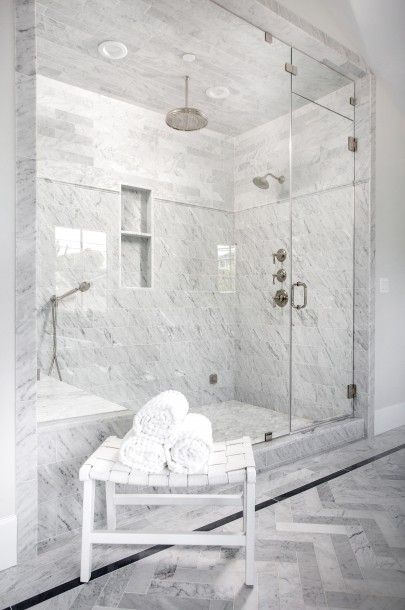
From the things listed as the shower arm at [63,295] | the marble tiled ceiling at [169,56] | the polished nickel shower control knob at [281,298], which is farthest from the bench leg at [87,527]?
the marble tiled ceiling at [169,56]

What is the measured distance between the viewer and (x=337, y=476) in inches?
93.6

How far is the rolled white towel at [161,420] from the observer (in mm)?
1553

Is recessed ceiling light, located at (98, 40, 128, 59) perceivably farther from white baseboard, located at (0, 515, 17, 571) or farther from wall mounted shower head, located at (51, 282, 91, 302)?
white baseboard, located at (0, 515, 17, 571)

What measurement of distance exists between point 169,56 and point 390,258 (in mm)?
2090

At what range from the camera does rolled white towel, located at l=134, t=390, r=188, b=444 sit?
1.55 meters

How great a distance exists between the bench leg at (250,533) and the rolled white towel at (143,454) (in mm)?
320

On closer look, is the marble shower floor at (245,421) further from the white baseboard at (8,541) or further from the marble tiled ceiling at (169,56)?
the marble tiled ceiling at (169,56)

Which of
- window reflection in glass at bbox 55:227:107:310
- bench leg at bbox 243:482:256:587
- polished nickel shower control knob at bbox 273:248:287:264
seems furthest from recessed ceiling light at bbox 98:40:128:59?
bench leg at bbox 243:482:256:587

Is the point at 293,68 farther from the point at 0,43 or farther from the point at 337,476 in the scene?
the point at 337,476

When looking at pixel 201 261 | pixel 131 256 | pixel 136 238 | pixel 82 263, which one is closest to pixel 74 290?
pixel 82 263

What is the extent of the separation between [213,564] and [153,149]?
2.85 meters

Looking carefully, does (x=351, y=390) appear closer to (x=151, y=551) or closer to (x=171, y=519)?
(x=171, y=519)

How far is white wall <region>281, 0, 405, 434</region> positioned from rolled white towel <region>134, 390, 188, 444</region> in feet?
6.65

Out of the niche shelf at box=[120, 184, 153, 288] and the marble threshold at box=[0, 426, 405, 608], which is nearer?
the marble threshold at box=[0, 426, 405, 608]
